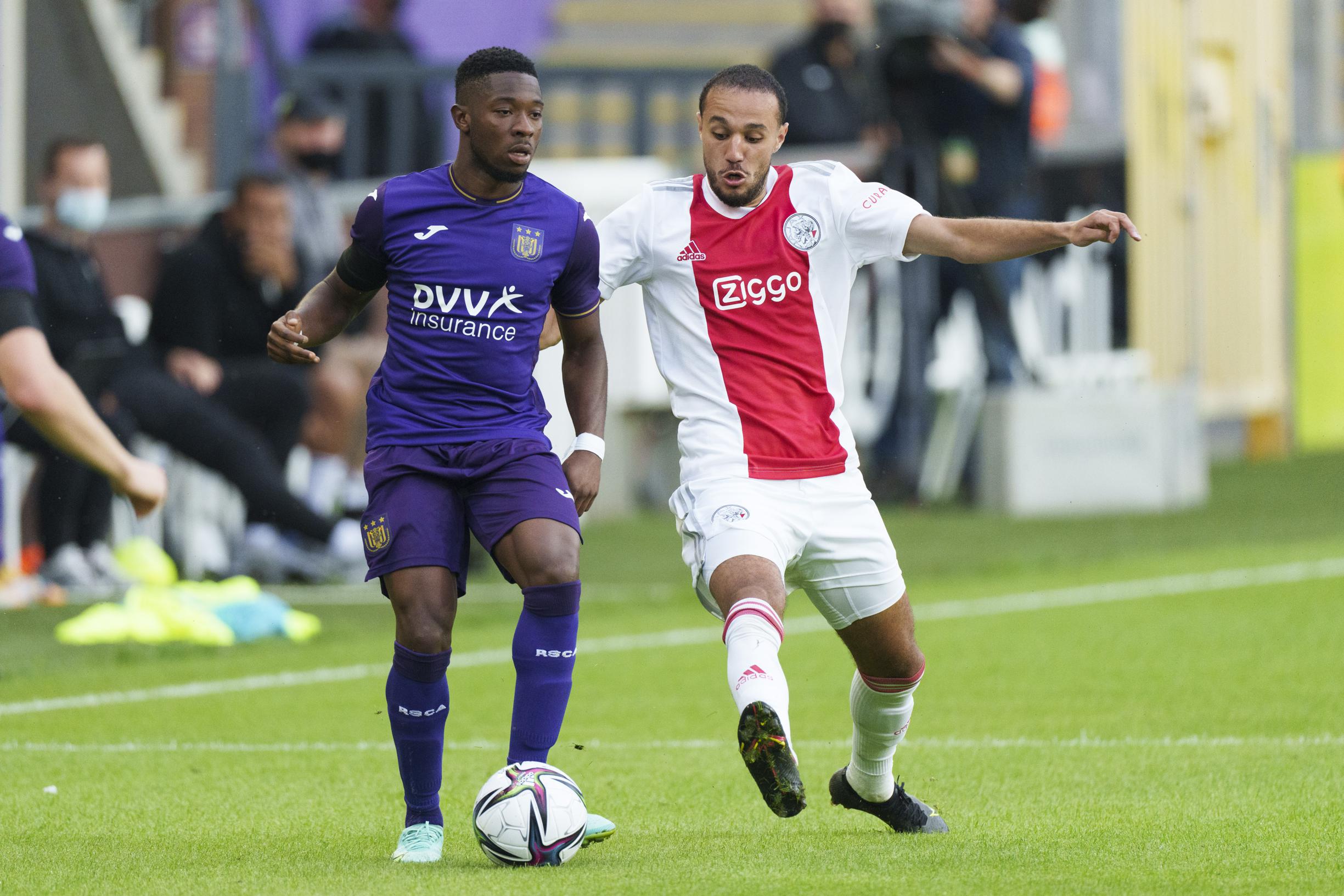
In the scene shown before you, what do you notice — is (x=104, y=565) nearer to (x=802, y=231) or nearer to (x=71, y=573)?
(x=71, y=573)

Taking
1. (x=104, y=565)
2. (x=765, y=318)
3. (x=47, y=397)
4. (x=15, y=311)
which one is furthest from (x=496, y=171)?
(x=104, y=565)

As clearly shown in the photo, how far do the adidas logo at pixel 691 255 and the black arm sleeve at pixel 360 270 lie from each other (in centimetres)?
70

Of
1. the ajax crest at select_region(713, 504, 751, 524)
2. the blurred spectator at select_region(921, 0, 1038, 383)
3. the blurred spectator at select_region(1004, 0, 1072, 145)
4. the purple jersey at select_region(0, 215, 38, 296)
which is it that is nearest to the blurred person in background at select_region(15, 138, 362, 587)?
the purple jersey at select_region(0, 215, 38, 296)

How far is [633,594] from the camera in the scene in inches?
432

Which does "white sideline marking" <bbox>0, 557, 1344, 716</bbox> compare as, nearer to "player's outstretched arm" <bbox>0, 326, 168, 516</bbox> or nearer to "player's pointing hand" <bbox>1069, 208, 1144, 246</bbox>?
"player's outstretched arm" <bbox>0, 326, 168, 516</bbox>

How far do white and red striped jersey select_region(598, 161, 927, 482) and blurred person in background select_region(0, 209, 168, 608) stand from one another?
1.37 meters

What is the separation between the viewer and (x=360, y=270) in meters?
4.98

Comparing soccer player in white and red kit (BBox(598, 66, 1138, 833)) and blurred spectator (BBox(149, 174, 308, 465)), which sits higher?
soccer player in white and red kit (BBox(598, 66, 1138, 833))

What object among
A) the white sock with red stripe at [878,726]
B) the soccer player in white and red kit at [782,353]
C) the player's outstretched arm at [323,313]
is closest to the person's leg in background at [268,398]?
the player's outstretched arm at [323,313]

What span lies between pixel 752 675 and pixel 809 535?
55cm

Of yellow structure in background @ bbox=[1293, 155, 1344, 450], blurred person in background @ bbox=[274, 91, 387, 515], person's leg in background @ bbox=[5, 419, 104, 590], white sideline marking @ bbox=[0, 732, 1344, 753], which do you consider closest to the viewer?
white sideline marking @ bbox=[0, 732, 1344, 753]

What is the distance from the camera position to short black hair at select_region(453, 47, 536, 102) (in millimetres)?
4824

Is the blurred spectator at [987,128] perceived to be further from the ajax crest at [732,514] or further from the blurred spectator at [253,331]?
the ajax crest at [732,514]

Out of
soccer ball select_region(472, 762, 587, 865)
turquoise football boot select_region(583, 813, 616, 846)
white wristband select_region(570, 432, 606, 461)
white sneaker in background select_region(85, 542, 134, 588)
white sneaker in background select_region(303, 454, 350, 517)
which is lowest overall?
white sneaker in background select_region(85, 542, 134, 588)
